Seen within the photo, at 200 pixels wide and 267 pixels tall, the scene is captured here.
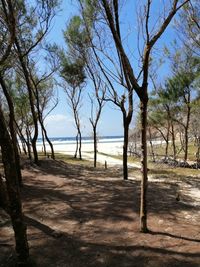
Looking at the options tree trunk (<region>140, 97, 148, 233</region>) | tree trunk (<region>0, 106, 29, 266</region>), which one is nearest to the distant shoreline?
tree trunk (<region>140, 97, 148, 233</region>)

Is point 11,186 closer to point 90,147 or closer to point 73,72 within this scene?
point 73,72

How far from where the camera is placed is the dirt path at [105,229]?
5.79 meters

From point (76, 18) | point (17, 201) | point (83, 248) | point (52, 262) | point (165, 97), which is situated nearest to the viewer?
point (17, 201)

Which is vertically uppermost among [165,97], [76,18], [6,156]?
[76,18]

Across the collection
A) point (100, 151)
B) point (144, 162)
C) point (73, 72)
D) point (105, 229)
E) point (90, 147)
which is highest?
point (73, 72)

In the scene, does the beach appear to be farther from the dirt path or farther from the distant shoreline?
the dirt path

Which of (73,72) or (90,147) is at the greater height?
(73,72)

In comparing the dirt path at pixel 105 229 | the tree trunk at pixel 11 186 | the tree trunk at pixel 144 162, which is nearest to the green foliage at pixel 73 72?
the dirt path at pixel 105 229

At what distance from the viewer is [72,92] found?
2958 centimetres

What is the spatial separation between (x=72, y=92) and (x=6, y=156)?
81.0 ft

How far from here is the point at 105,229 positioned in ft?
24.3

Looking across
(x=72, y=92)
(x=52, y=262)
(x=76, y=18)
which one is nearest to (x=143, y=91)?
(x=52, y=262)

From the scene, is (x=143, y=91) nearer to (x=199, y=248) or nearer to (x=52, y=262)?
(x=199, y=248)

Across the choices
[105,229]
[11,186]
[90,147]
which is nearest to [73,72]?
[105,229]
